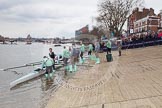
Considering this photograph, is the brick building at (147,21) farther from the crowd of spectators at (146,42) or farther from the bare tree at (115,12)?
the crowd of spectators at (146,42)

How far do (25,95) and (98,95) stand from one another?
5684 mm

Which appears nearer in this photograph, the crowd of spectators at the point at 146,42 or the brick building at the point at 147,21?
the crowd of spectators at the point at 146,42

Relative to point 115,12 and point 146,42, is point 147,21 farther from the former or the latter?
point 146,42

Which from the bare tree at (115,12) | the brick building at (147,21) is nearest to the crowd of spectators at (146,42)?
the bare tree at (115,12)

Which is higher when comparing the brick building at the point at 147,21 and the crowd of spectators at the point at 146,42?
the brick building at the point at 147,21

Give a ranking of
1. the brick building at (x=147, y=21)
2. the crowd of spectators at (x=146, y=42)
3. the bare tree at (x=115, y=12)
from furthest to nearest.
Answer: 1. the brick building at (x=147, y=21)
2. the bare tree at (x=115, y=12)
3. the crowd of spectators at (x=146, y=42)

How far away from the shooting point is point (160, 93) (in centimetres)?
1216

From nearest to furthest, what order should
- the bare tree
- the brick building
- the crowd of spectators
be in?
the crowd of spectators → the bare tree → the brick building

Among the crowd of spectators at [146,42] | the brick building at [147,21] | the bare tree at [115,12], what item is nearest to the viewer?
the crowd of spectators at [146,42]

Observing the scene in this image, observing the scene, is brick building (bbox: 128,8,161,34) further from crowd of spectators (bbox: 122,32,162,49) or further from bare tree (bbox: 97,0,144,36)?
crowd of spectators (bbox: 122,32,162,49)

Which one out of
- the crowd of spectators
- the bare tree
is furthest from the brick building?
the crowd of spectators

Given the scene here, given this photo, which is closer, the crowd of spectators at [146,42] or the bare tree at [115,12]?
the crowd of spectators at [146,42]

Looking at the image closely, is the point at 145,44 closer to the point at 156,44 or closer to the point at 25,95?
the point at 156,44

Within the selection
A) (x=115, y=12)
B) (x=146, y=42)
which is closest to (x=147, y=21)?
(x=115, y=12)
